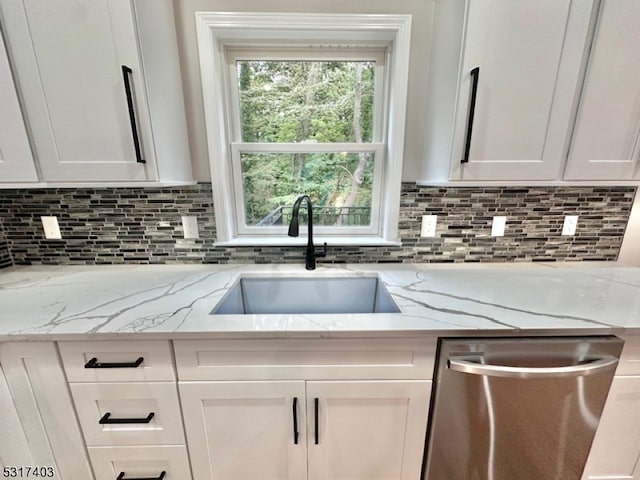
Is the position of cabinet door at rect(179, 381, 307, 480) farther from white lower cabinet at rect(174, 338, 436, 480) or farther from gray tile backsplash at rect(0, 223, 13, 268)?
gray tile backsplash at rect(0, 223, 13, 268)

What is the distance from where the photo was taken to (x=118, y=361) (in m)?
0.97

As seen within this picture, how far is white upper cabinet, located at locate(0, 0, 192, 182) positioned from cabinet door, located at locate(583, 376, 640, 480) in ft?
6.54

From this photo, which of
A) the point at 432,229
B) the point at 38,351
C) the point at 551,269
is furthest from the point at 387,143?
the point at 38,351

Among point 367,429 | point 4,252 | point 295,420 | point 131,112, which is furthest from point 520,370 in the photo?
point 4,252

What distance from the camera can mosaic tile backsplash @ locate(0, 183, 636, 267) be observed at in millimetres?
1419

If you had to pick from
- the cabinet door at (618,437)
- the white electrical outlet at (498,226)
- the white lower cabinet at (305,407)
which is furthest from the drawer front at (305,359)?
the white electrical outlet at (498,226)

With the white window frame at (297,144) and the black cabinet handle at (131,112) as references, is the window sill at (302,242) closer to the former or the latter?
the white window frame at (297,144)

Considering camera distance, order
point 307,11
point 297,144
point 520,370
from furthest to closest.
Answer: point 297,144
point 307,11
point 520,370

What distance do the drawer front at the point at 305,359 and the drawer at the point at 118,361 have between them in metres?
0.05

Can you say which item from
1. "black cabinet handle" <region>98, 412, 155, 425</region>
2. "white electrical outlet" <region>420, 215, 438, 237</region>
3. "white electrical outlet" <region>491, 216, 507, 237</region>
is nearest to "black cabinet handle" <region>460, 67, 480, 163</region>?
"white electrical outlet" <region>420, 215, 438, 237</region>

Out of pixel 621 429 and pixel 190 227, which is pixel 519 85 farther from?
pixel 190 227

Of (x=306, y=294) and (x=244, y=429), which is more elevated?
(x=306, y=294)

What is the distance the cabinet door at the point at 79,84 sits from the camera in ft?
3.21

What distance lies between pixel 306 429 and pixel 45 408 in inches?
37.4
